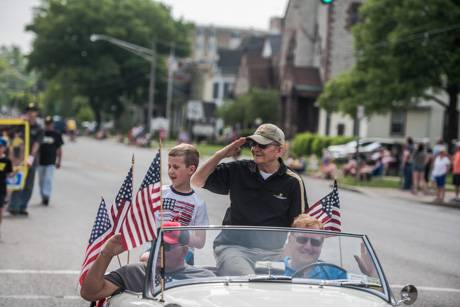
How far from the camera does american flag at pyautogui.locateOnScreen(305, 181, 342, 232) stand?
7.05 meters

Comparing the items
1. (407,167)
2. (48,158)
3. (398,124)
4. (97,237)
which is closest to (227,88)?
(398,124)

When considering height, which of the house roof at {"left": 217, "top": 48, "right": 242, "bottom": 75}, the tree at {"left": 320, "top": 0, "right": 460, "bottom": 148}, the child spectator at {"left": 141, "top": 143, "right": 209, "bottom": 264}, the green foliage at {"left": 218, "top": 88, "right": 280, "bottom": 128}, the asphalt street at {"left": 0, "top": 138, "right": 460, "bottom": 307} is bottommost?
the asphalt street at {"left": 0, "top": 138, "right": 460, "bottom": 307}

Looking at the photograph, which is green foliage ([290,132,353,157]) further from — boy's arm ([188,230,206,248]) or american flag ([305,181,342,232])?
boy's arm ([188,230,206,248])

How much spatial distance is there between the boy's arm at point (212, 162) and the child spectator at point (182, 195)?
0.16 meters

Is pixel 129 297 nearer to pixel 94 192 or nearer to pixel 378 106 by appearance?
pixel 94 192

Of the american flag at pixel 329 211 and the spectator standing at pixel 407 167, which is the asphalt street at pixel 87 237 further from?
the spectator standing at pixel 407 167

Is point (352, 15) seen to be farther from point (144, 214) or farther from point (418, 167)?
point (144, 214)

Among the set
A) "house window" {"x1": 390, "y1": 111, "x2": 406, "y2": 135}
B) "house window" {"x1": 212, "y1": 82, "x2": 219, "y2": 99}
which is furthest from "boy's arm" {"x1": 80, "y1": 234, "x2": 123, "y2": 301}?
"house window" {"x1": 212, "y1": 82, "x2": 219, "y2": 99}


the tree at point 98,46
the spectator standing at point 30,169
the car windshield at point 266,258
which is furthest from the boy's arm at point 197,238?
the tree at point 98,46

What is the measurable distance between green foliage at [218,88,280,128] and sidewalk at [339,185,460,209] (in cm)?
3902

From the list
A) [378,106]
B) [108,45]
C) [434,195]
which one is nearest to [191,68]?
[108,45]

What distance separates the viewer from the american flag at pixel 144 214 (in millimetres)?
5695

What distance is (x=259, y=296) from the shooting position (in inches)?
199

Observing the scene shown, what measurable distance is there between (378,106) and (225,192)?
31802 mm
